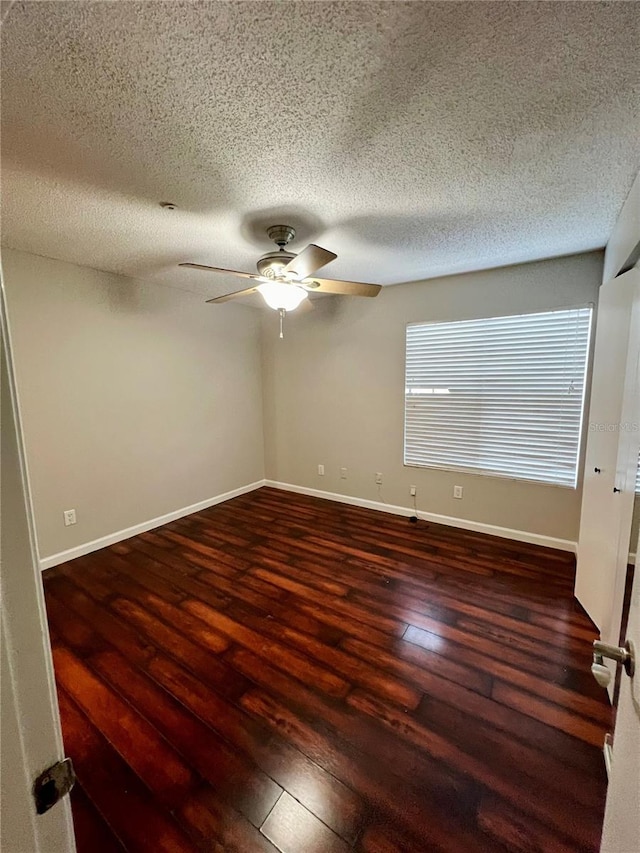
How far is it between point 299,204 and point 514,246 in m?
1.63

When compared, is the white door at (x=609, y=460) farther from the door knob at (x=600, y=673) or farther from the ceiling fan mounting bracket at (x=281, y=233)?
the ceiling fan mounting bracket at (x=281, y=233)

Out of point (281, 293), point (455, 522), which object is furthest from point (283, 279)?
point (455, 522)

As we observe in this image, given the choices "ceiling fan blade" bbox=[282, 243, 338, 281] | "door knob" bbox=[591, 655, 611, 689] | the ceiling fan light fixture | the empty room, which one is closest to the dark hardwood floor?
the empty room

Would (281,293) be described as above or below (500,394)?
above

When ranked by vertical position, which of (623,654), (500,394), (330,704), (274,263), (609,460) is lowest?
(330,704)

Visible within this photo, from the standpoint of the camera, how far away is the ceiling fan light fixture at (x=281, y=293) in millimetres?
2158

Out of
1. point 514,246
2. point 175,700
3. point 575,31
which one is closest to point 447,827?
point 175,700

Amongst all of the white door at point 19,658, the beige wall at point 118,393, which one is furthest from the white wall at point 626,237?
the beige wall at point 118,393

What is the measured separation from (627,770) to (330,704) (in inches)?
49.4

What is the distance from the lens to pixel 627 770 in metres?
0.63

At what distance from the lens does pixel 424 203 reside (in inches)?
74.2

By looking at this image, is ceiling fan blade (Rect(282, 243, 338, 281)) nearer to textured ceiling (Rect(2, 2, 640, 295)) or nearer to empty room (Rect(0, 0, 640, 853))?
empty room (Rect(0, 0, 640, 853))

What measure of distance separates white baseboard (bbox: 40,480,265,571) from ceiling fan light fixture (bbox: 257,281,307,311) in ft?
7.78

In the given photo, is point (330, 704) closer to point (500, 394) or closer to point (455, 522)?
point (455, 522)
